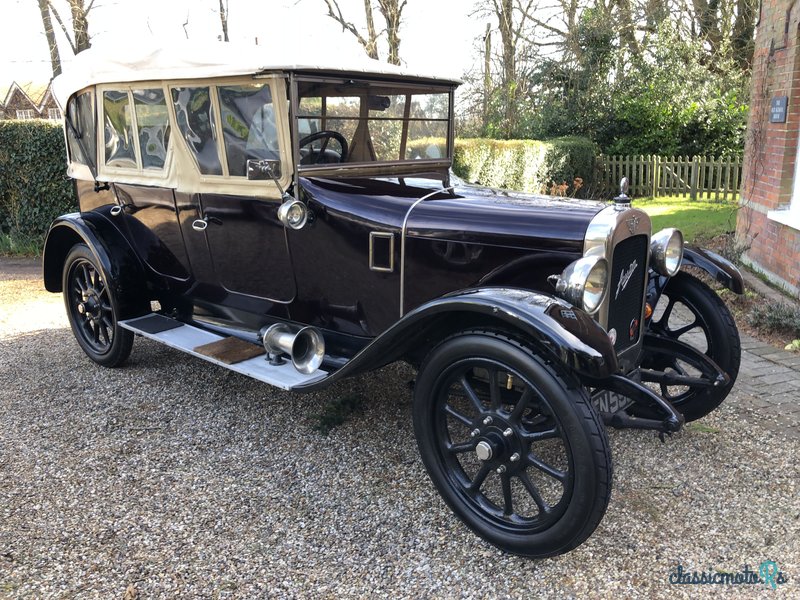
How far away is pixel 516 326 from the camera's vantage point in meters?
2.41

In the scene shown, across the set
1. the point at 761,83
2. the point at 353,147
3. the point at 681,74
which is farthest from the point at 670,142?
the point at 353,147

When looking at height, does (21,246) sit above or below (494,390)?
below

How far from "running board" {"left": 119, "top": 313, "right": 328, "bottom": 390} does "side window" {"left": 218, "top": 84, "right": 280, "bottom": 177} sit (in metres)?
1.03

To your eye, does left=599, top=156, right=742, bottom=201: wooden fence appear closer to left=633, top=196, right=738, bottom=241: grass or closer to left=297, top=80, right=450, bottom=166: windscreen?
left=633, top=196, right=738, bottom=241: grass

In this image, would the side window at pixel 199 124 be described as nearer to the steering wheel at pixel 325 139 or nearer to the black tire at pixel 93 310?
the steering wheel at pixel 325 139

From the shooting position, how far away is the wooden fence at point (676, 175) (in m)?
12.8

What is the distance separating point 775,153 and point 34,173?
29.8ft

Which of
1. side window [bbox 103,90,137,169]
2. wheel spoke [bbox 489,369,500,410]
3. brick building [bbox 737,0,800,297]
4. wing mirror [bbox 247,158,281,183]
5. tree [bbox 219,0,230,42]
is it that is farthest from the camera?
tree [bbox 219,0,230,42]

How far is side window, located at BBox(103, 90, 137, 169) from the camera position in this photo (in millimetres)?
4188

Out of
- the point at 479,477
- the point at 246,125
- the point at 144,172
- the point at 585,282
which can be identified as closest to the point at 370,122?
the point at 246,125

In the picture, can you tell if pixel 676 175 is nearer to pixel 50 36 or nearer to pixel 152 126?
pixel 152 126

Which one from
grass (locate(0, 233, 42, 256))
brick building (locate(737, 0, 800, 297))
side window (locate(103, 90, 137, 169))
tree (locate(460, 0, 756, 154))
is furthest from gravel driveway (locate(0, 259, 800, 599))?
tree (locate(460, 0, 756, 154))

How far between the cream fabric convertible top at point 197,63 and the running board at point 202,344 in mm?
1510

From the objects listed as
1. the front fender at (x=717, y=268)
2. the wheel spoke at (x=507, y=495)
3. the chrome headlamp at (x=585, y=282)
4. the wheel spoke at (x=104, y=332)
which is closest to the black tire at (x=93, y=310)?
the wheel spoke at (x=104, y=332)
